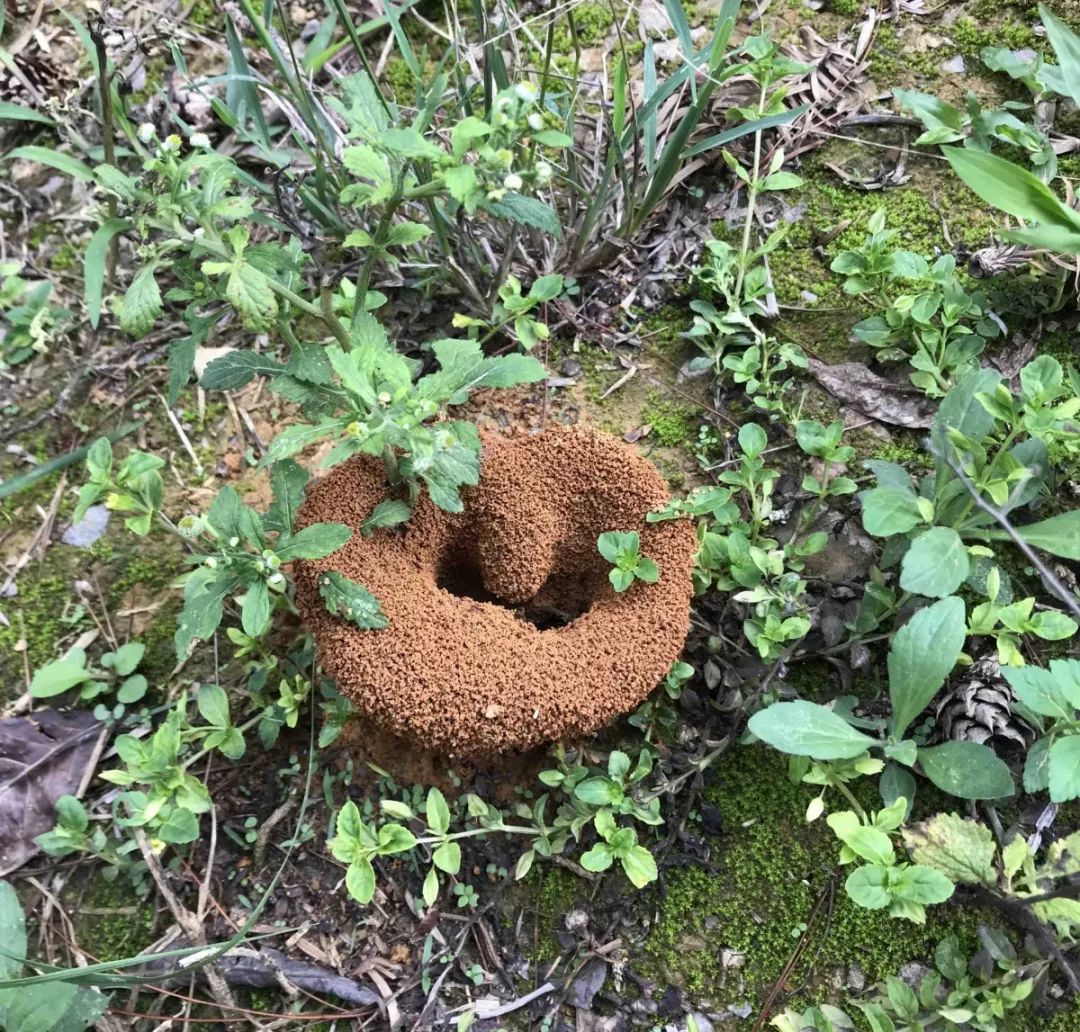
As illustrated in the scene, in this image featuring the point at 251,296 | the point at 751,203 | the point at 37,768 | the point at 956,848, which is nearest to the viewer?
the point at 251,296

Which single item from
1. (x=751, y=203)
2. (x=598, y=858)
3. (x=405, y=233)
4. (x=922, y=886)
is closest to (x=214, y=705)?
(x=598, y=858)

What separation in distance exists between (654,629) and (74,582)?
1520 mm

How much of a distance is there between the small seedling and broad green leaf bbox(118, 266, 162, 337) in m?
0.97

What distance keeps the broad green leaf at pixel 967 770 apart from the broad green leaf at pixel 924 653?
9cm

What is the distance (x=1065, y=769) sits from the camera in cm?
151

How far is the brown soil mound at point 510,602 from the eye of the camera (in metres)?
1.71

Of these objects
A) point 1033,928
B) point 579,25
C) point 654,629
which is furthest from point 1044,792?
point 579,25

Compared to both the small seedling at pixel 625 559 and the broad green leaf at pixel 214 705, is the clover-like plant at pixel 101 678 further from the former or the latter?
the small seedling at pixel 625 559

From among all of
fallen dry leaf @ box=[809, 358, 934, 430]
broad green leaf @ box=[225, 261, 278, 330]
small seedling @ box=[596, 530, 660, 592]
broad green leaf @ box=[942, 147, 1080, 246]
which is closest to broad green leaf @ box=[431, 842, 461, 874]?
small seedling @ box=[596, 530, 660, 592]

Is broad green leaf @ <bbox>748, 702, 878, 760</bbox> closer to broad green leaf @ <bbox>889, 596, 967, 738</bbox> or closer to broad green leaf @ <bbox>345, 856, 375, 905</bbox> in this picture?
broad green leaf @ <bbox>889, 596, 967, 738</bbox>

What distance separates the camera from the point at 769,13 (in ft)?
8.26

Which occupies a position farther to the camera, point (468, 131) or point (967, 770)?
point (967, 770)

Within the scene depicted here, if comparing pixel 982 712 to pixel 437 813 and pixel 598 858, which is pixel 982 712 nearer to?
pixel 598 858

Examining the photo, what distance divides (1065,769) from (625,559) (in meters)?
0.89
